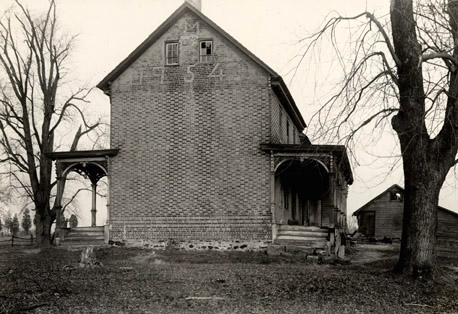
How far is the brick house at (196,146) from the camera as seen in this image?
70.5 feet

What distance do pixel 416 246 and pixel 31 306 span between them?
336 inches

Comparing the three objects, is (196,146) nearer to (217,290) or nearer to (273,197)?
(273,197)

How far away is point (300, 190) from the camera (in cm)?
3131

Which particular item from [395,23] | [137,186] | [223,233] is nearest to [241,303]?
[395,23]

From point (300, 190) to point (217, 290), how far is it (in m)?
20.5

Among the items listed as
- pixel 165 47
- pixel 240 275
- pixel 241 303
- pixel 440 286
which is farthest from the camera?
pixel 165 47

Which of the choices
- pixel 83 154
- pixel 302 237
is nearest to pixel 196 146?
pixel 83 154

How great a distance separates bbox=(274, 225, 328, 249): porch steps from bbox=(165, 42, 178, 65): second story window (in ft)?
26.8

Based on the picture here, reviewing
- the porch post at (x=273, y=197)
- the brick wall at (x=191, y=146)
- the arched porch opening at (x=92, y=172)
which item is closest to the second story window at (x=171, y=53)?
the brick wall at (x=191, y=146)

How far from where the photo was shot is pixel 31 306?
31.0 ft

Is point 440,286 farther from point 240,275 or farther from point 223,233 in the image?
point 223,233

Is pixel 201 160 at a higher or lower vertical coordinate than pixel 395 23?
lower

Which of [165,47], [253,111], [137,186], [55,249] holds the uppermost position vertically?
[165,47]

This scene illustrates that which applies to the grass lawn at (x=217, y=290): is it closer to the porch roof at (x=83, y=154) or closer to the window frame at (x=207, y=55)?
the porch roof at (x=83, y=154)
